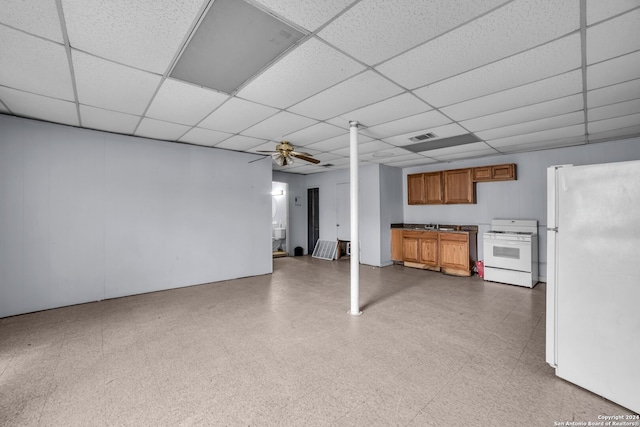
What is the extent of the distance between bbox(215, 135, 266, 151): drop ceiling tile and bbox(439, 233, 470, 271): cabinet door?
4496 millimetres

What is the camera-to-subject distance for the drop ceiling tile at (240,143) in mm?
4620

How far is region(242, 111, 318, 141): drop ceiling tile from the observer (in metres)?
3.55

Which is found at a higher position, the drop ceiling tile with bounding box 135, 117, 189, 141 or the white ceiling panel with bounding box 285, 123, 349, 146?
the drop ceiling tile with bounding box 135, 117, 189, 141

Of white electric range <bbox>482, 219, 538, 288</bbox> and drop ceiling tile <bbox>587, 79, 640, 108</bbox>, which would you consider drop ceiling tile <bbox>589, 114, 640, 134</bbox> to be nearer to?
drop ceiling tile <bbox>587, 79, 640, 108</bbox>

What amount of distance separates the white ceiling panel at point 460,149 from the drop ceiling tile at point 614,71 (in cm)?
223

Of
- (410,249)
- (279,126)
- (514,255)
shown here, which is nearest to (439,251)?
(410,249)

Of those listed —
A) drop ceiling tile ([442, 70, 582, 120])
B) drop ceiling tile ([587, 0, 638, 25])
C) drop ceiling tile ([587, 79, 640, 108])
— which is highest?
drop ceiling tile ([587, 0, 638, 25])

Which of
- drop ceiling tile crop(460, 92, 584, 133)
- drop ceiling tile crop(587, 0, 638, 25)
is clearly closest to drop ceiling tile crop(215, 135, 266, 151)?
drop ceiling tile crop(460, 92, 584, 133)

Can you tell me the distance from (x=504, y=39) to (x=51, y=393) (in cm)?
430

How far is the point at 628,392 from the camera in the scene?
1.87 m

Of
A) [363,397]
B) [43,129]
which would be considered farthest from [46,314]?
[363,397]

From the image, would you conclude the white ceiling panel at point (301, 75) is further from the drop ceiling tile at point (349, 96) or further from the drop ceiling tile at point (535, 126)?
the drop ceiling tile at point (535, 126)

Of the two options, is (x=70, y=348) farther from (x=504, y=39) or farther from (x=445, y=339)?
(x=504, y=39)

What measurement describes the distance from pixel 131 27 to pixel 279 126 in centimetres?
218
